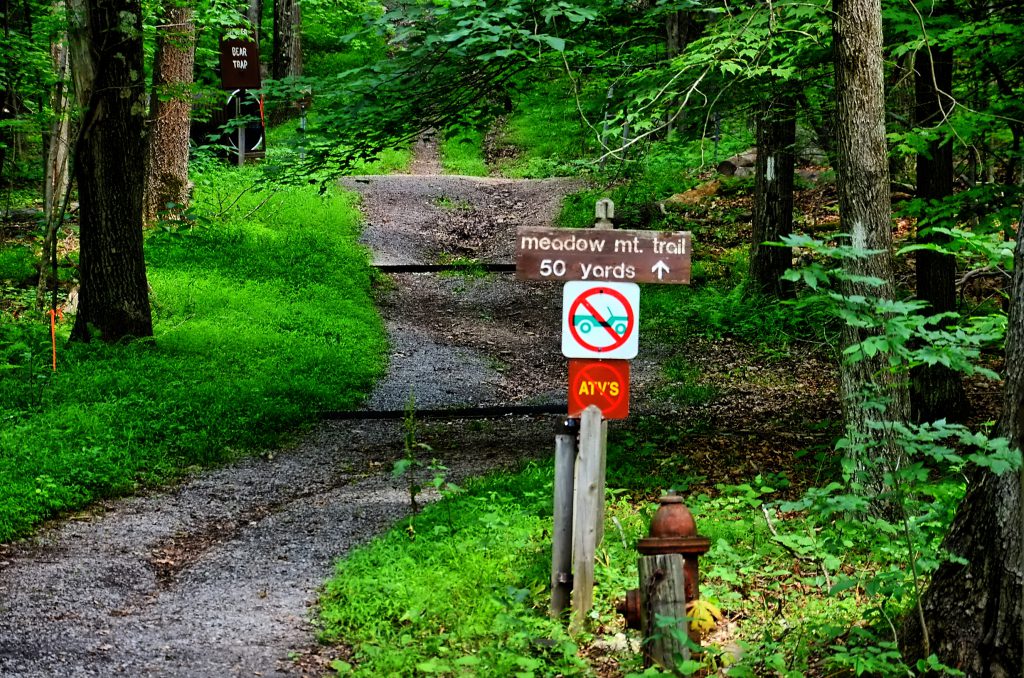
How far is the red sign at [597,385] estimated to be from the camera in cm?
529

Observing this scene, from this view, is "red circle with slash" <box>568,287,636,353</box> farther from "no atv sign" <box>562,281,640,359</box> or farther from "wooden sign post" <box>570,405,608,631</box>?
"wooden sign post" <box>570,405,608,631</box>

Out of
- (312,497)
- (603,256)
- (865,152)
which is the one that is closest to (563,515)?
(603,256)

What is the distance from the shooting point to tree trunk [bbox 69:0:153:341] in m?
11.1

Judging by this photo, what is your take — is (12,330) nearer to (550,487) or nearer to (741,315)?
(550,487)

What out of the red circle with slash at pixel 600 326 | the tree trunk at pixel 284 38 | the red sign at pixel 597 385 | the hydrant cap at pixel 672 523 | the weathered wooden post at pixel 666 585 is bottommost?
the weathered wooden post at pixel 666 585

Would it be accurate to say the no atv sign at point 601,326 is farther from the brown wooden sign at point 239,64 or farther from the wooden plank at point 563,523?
the brown wooden sign at point 239,64

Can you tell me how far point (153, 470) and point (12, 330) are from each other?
4053 millimetres

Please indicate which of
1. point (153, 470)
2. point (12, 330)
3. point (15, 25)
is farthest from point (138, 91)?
point (15, 25)

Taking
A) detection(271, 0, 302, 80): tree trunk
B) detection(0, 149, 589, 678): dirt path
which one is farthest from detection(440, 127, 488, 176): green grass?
detection(0, 149, 589, 678): dirt path

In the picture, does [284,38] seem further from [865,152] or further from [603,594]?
[603,594]

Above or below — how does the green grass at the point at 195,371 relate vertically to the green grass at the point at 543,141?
below

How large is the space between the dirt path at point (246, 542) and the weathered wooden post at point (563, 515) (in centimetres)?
147

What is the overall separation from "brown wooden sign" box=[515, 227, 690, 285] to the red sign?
1.52ft

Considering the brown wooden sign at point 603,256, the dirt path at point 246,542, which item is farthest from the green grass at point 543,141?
the brown wooden sign at point 603,256
